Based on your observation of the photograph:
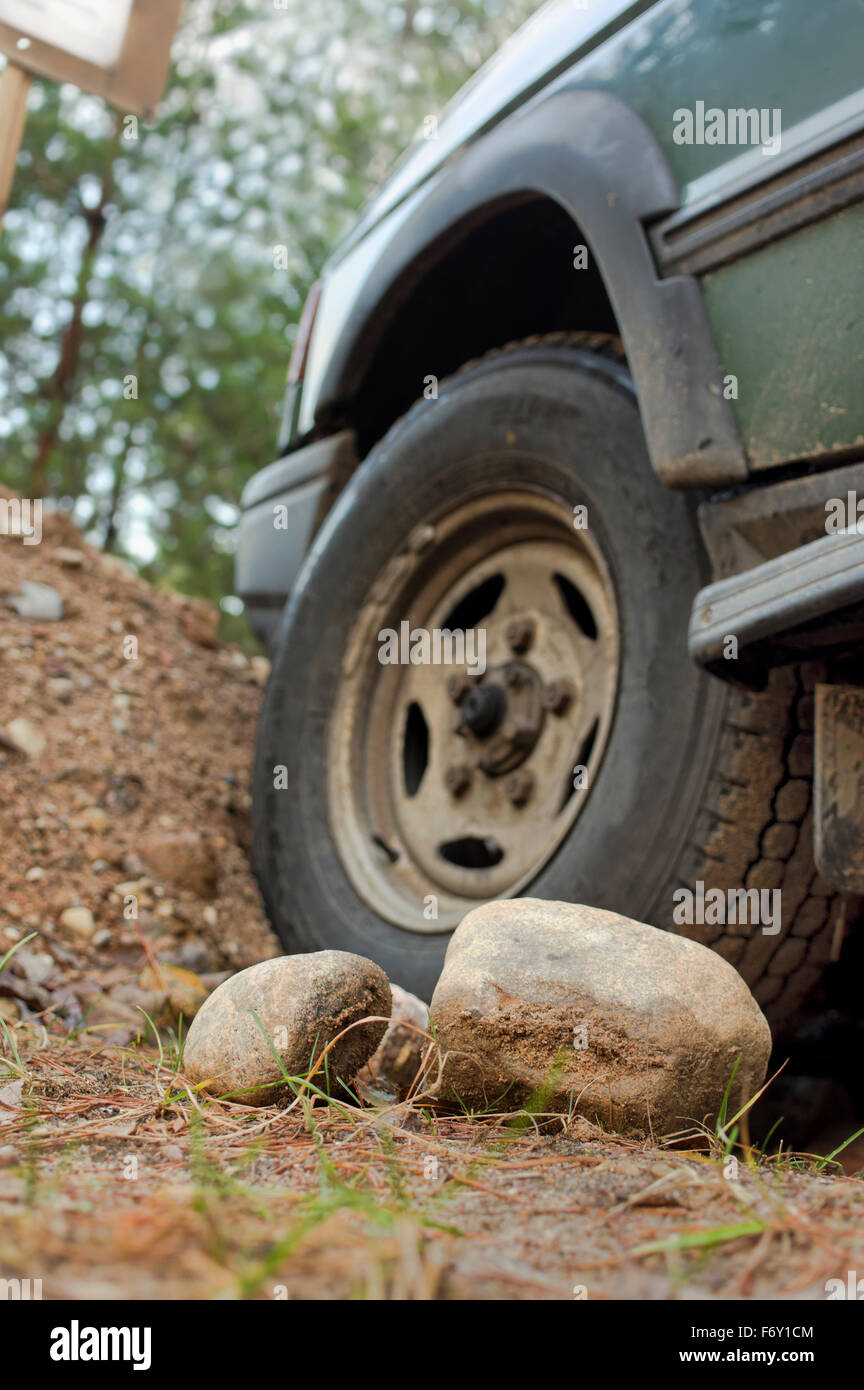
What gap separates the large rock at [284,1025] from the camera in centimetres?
133

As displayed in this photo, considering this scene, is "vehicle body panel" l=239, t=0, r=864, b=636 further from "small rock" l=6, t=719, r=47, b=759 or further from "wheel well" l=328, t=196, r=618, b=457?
"small rock" l=6, t=719, r=47, b=759

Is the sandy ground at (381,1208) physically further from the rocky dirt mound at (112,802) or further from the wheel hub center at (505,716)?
the wheel hub center at (505,716)

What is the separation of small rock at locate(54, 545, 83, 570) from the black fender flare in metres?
2.17

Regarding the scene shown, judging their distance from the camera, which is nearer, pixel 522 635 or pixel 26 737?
pixel 522 635

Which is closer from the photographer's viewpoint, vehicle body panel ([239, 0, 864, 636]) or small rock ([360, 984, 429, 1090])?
vehicle body panel ([239, 0, 864, 636])

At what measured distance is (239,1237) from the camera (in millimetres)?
792

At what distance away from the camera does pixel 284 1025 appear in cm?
133

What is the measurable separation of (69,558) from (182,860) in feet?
5.17

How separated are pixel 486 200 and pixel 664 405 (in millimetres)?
724

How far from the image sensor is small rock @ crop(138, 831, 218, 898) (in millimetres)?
2554

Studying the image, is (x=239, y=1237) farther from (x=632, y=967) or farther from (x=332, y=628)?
(x=332, y=628)
